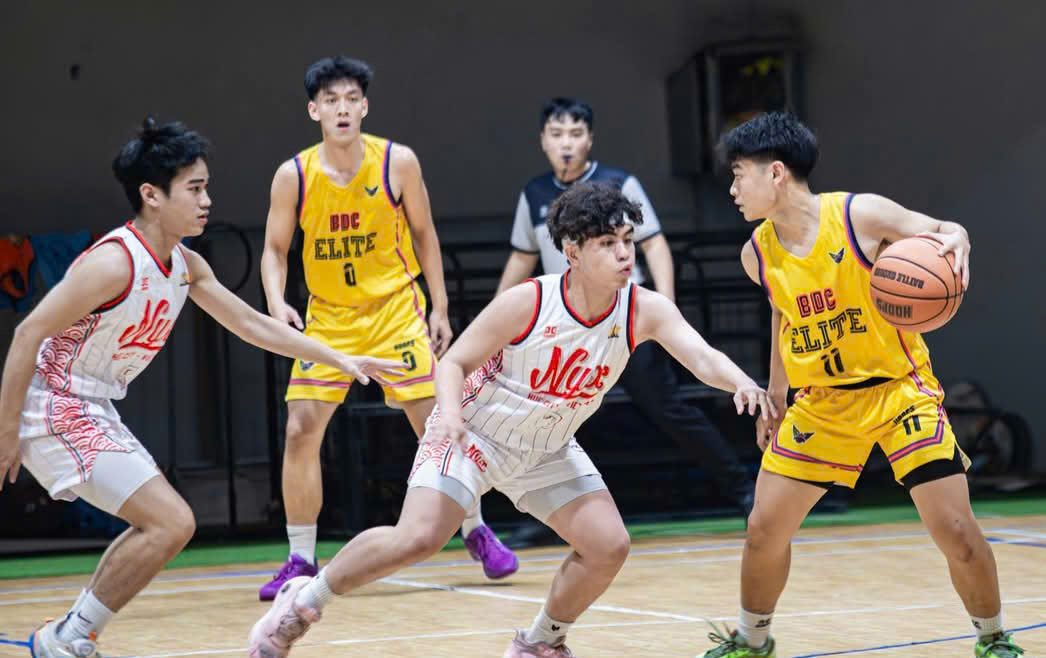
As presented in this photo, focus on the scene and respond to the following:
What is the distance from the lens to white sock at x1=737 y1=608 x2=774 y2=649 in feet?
12.6

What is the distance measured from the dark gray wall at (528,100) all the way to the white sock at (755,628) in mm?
6420

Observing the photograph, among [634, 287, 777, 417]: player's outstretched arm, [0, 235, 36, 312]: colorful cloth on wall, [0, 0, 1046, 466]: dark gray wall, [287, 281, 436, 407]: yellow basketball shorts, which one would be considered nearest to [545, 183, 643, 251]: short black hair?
[634, 287, 777, 417]: player's outstretched arm

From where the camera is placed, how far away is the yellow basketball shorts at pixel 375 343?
555 cm

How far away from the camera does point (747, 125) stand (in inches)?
161

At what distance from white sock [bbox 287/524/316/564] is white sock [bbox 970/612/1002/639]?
2701 mm

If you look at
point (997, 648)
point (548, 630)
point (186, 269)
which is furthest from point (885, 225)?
point (186, 269)

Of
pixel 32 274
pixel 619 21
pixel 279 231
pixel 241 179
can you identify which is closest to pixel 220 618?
pixel 279 231

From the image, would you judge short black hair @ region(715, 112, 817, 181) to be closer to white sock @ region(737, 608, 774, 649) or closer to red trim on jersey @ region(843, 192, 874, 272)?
red trim on jersey @ region(843, 192, 874, 272)

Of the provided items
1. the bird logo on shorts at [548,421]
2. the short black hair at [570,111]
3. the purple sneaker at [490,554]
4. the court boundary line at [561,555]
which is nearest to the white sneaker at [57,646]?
the bird logo on shorts at [548,421]

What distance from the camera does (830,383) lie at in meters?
3.86

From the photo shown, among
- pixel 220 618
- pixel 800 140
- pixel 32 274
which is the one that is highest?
pixel 800 140

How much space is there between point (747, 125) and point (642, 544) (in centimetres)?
349

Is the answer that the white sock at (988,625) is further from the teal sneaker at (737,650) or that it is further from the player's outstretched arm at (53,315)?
the player's outstretched arm at (53,315)

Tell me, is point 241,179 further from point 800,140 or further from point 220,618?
point 800,140
